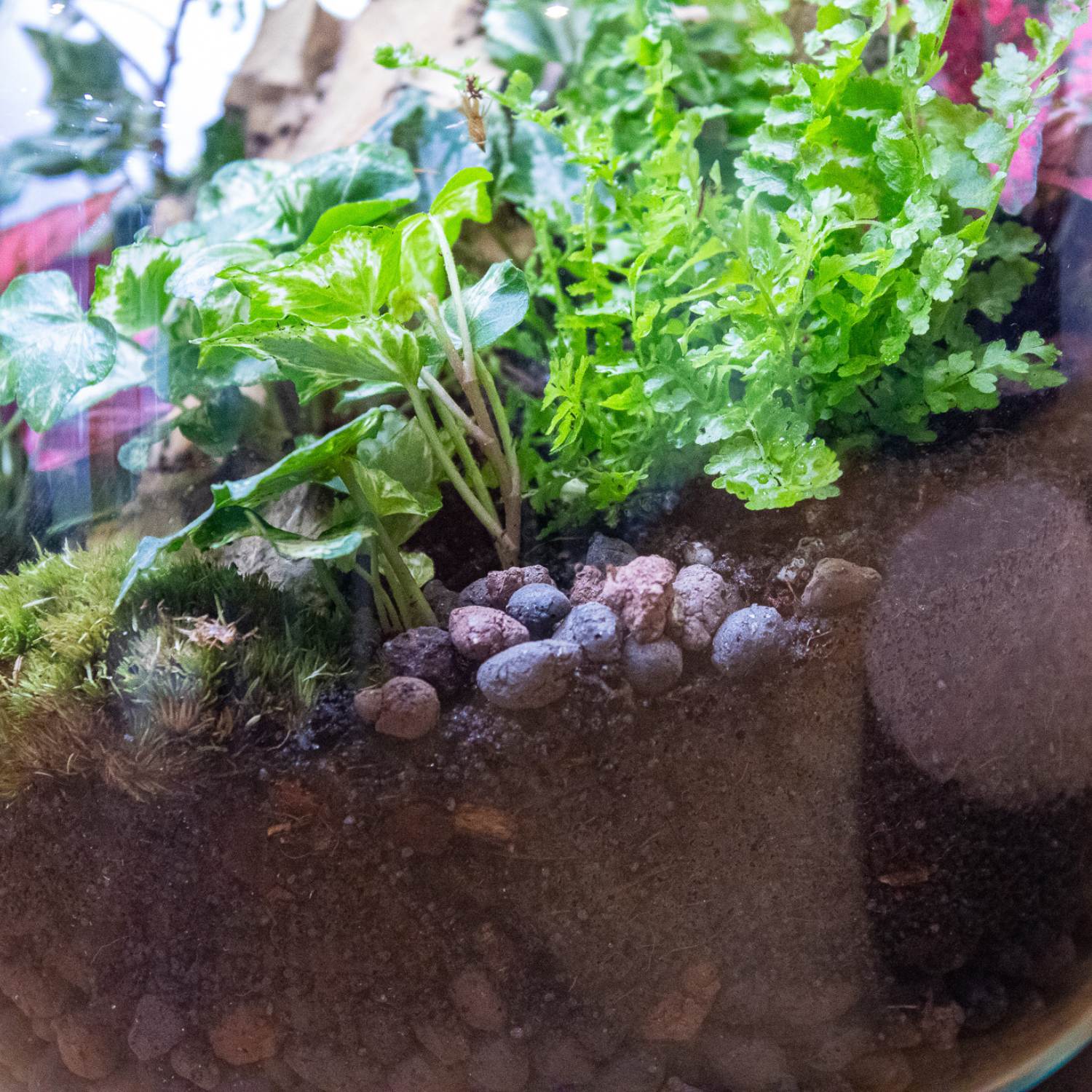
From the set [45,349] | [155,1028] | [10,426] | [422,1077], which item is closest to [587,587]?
[422,1077]

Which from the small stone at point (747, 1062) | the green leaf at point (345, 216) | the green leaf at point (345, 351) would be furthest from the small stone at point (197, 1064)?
the green leaf at point (345, 216)

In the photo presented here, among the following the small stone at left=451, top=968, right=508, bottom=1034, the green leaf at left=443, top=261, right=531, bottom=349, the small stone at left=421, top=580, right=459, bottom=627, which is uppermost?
the green leaf at left=443, top=261, right=531, bottom=349

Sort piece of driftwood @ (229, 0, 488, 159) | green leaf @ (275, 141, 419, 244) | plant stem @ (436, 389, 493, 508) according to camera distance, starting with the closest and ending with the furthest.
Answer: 1. plant stem @ (436, 389, 493, 508)
2. green leaf @ (275, 141, 419, 244)
3. piece of driftwood @ (229, 0, 488, 159)

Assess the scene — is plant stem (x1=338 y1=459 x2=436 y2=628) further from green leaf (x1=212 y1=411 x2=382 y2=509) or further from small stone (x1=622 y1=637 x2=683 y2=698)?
small stone (x1=622 y1=637 x2=683 y2=698)

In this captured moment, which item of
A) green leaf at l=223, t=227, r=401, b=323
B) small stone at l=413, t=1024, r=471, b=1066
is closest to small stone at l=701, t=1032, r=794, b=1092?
small stone at l=413, t=1024, r=471, b=1066

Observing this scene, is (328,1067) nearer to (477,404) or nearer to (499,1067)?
(499,1067)

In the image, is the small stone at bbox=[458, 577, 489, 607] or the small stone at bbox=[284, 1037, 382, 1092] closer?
the small stone at bbox=[284, 1037, 382, 1092]

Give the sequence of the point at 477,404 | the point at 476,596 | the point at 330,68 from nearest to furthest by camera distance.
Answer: the point at 476,596, the point at 477,404, the point at 330,68
